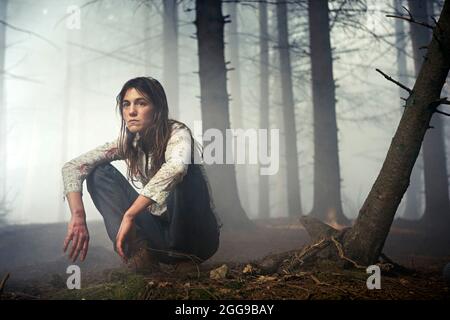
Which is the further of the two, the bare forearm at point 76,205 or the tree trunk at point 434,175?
the tree trunk at point 434,175

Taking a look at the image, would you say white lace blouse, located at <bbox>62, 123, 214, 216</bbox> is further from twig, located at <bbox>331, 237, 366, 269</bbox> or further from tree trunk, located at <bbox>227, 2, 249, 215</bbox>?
tree trunk, located at <bbox>227, 2, 249, 215</bbox>

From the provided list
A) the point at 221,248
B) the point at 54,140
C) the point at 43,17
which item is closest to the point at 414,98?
the point at 221,248

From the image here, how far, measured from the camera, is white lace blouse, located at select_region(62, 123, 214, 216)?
115 inches

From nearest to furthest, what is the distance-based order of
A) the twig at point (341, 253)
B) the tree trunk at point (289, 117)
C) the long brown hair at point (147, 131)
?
the twig at point (341, 253) < the long brown hair at point (147, 131) < the tree trunk at point (289, 117)

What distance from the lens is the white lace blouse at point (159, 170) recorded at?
292 cm

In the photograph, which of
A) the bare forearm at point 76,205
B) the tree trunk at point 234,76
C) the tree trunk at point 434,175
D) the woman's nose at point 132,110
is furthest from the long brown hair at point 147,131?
the tree trunk at point 234,76

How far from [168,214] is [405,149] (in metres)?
2.33

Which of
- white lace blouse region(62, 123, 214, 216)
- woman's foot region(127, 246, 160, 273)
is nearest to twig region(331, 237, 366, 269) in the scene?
white lace blouse region(62, 123, 214, 216)

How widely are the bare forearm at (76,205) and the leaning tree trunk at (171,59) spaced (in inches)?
420

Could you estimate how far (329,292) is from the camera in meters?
2.55

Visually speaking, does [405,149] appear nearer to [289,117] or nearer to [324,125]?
[324,125]
